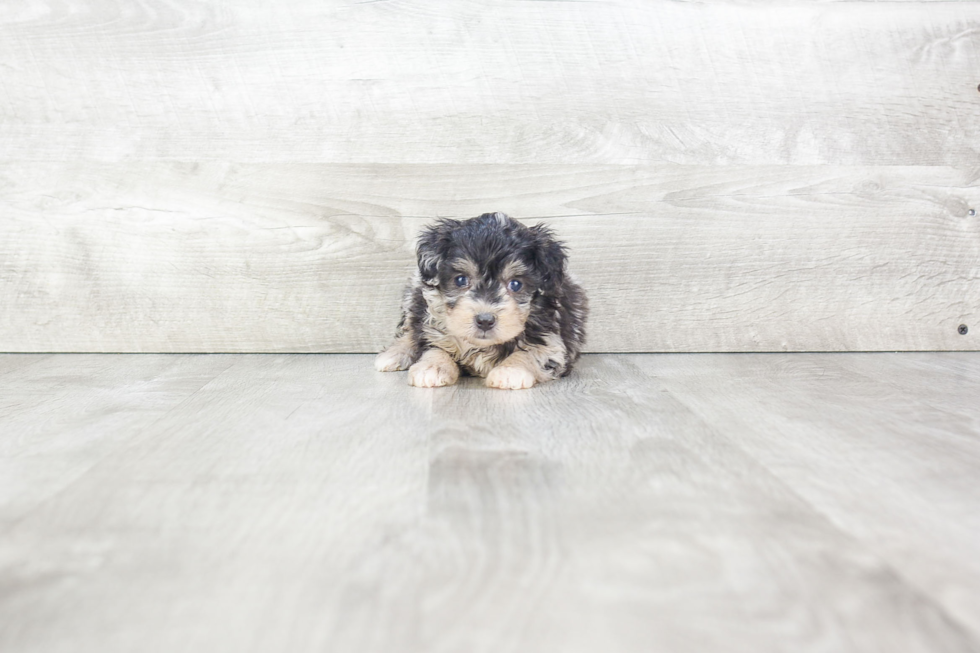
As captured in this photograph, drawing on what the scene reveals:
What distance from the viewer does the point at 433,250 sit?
2.22 m

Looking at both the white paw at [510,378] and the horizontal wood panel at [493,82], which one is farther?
the horizontal wood panel at [493,82]

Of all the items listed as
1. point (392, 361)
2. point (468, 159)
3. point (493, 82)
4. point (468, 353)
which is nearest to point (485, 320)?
point (468, 353)

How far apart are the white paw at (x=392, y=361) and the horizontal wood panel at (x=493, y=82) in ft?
2.37

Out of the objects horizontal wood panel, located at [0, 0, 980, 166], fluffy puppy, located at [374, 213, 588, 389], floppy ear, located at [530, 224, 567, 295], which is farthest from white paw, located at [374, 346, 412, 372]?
horizontal wood panel, located at [0, 0, 980, 166]

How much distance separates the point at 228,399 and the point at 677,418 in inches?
46.4

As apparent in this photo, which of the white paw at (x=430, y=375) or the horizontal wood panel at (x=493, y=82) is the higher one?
the horizontal wood panel at (x=493, y=82)

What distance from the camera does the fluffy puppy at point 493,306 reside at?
2154 mm

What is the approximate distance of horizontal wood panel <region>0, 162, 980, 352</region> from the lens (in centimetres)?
265

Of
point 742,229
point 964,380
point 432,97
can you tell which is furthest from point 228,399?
point 964,380

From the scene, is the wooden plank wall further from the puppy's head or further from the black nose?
the black nose

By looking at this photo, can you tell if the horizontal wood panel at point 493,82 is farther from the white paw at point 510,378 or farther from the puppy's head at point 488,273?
the white paw at point 510,378


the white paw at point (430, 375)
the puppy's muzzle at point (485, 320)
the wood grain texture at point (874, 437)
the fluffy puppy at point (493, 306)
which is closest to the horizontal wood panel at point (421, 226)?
the wood grain texture at point (874, 437)

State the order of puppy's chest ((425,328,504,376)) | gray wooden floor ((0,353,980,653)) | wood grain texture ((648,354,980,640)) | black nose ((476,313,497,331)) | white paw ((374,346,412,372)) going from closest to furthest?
gray wooden floor ((0,353,980,653)) < wood grain texture ((648,354,980,640)) < black nose ((476,313,497,331)) < puppy's chest ((425,328,504,376)) < white paw ((374,346,412,372))

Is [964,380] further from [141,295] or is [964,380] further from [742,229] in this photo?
[141,295]
